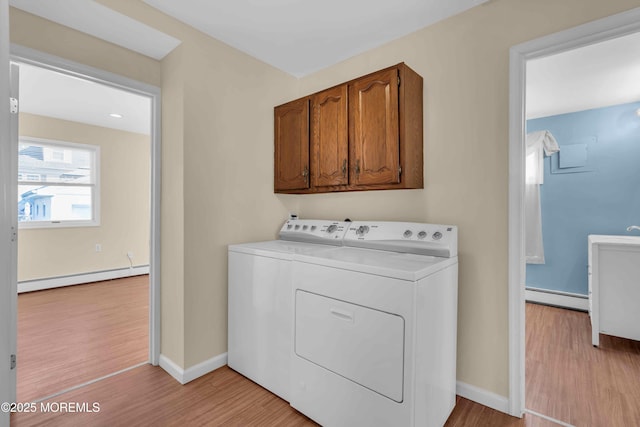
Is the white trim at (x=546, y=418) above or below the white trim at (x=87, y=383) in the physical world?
below

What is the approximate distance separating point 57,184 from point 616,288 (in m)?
6.54

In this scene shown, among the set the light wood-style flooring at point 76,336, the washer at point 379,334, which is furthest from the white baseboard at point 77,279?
the washer at point 379,334

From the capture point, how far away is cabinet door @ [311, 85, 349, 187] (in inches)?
82.6

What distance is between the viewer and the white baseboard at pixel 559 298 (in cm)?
334

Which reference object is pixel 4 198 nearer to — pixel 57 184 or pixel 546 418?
pixel 546 418

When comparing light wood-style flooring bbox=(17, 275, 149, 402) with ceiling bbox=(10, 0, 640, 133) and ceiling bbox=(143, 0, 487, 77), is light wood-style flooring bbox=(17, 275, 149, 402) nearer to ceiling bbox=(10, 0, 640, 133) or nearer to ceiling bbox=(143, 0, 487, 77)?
ceiling bbox=(10, 0, 640, 133)

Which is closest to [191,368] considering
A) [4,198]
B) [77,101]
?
[4,198]

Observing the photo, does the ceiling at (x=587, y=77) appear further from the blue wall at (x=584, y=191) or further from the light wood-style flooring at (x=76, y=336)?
the light wood-style flooring at (x=76, y=336)

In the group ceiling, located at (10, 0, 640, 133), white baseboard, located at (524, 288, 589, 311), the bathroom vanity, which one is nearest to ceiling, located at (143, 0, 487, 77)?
ceiling, located at (10, 0, 640, 133)

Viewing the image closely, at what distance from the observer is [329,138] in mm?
2191

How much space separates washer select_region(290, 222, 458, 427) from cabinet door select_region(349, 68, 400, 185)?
1.45 feet

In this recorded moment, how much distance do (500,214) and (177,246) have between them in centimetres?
208

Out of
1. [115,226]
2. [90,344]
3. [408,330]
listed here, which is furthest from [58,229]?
[408,330]

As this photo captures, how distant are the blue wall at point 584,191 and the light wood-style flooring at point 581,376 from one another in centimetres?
77
